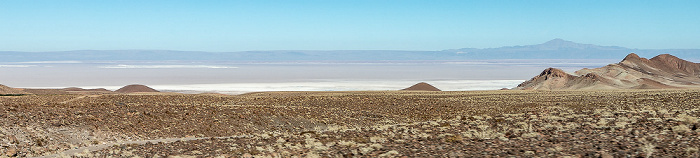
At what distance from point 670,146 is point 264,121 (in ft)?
44.8

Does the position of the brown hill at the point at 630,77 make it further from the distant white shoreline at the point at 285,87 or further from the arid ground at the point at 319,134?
the arid ground at the point at 319,134

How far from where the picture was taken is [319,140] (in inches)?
554

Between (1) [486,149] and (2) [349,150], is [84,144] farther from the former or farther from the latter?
(1) [486,149]

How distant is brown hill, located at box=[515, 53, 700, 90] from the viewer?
7325cm

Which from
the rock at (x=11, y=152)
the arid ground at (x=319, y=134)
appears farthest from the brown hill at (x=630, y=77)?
the rock at (x=11, y=152)

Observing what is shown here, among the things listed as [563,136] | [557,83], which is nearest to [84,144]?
[563,136]

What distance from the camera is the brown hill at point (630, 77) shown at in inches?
2884

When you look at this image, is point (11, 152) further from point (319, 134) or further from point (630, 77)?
point (630, 77)

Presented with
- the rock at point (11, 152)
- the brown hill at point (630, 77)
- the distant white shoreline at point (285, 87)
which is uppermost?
the brown hill at point (630, 77)

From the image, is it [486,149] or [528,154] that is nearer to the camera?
[528,154]

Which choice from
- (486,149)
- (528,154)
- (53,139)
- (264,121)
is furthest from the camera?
(264,121)

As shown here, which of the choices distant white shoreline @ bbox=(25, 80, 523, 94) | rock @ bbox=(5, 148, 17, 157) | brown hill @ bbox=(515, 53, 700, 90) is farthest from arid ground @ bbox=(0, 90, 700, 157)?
brown hill @ bbox=(515, 53, 700, 90)

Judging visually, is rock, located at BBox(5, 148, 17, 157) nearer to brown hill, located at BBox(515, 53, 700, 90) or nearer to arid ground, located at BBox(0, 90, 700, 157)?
arid ground, located at BBox(0, 90, 700, 157)

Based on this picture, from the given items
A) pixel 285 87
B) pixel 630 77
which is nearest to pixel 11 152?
pixel 285 87
